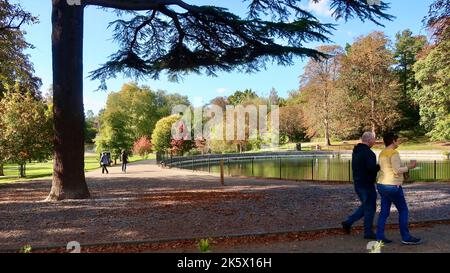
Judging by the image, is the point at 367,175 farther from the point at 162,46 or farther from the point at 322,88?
the point at 322,88

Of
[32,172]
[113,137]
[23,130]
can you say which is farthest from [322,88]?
[23,130]

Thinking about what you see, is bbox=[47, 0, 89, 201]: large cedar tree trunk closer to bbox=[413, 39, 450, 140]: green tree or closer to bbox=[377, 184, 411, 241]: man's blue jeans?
bbox=[377, 184, 411, 241]: man's blue jeans

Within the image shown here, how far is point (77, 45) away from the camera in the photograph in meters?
11.2

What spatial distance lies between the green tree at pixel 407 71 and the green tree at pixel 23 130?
49.0 meters

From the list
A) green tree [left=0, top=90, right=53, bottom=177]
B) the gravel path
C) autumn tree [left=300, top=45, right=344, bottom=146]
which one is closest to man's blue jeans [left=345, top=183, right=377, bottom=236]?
the gravel path

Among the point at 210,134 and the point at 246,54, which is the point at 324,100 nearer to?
the point at 210,134

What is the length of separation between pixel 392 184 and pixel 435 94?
130 ft

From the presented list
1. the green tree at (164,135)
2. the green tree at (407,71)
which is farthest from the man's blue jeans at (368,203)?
the green tree at (407,71)

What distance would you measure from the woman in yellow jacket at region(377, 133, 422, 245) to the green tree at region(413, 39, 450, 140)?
33833mm

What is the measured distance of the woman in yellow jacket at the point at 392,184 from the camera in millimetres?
5539

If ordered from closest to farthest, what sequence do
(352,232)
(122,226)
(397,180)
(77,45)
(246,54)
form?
1. (397,180)
2. (352,232)
3. (122,226)
4. (77,45)
5. (246,54)

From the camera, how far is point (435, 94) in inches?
1577
